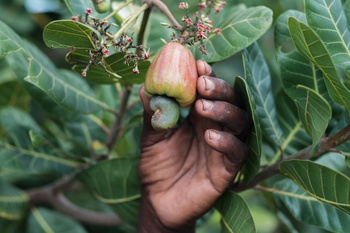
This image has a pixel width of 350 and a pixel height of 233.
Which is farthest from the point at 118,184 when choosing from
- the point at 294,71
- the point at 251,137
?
the point at 294,71

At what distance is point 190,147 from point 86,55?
0.35m

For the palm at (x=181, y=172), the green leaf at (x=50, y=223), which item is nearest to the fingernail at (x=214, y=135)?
the palm at (x=181, y=172)

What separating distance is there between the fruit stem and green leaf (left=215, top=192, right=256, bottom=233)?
261 mm

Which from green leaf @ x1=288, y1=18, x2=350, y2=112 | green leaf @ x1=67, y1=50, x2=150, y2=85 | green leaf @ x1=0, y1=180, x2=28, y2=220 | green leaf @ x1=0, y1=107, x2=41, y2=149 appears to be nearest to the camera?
green leaf @ x1=288, y1=18, x2=350, y2=112

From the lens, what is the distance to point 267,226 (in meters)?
2.46

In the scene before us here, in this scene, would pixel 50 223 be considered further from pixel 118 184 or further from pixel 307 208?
pixel 307 208

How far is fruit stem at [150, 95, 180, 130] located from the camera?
1104mm

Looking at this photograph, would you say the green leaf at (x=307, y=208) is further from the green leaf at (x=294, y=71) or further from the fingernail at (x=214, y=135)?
the fingernail at (x=214, y=135)

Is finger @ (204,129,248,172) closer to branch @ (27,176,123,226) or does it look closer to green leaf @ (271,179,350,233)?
green leaf @ (271,179,350,233)

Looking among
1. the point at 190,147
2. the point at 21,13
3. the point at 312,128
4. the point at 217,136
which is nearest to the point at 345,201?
the point at 312,128

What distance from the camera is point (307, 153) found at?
1.29 m

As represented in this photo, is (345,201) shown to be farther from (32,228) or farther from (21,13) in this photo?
(21,13)

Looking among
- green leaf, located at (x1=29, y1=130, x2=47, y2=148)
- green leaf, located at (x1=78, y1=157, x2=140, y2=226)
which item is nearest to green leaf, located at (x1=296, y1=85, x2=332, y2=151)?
green leaf, located at (x1=78, y1=157, x2=140, y2=226)

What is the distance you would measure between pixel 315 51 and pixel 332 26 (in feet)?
0.40
